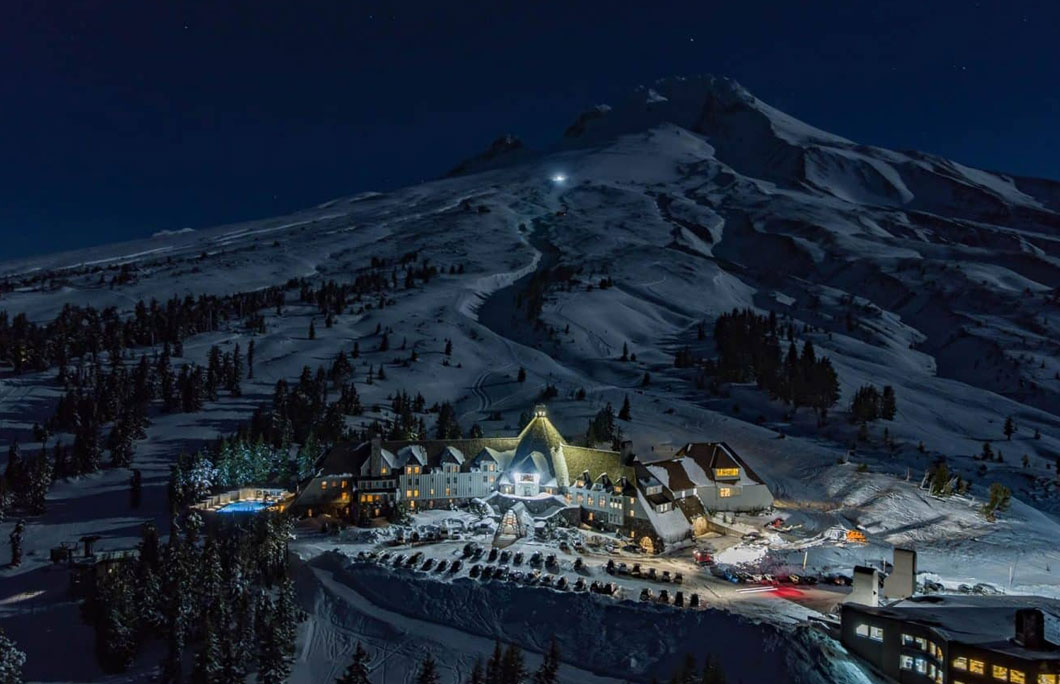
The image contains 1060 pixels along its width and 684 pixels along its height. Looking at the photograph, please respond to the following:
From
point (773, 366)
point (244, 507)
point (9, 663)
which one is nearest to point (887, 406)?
point (773, 366)

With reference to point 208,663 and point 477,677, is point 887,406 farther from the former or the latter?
point 208,663

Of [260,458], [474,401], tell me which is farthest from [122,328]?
[260,458]

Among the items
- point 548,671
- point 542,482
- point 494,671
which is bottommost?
point 494,671

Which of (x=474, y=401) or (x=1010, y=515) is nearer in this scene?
(x=1010, y=515)

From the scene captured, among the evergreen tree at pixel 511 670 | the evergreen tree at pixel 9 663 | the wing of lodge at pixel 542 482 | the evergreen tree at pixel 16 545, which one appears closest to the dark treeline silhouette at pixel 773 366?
the wing of lodge at pixel 542 482

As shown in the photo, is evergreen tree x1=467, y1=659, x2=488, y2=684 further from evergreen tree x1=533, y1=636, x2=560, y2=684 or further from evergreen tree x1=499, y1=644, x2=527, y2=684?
evergreen tree x1=533, y1=636, x2=560, y2=684

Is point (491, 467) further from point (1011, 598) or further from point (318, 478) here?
point (1011, 598)
